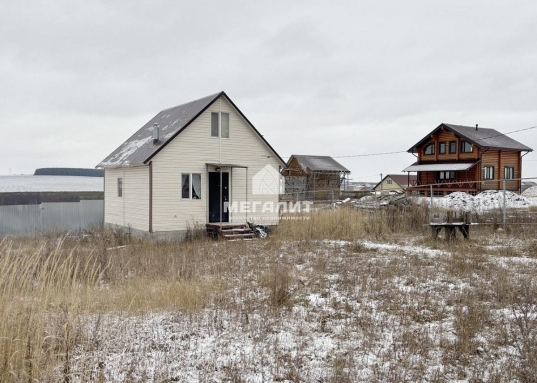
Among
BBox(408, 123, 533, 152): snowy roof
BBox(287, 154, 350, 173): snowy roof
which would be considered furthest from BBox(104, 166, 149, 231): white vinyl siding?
BBox(287, 154, 350, 173): snowy roof

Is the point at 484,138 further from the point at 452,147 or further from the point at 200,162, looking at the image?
the point at 200,162

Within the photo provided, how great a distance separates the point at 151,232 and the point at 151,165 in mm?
2529

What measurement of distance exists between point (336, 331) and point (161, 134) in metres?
13.6

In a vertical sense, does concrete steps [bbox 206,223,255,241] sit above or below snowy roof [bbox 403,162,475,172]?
below

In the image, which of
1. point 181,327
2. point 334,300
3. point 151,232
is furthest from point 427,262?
point 151,232

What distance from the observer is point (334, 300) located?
7.52 meters

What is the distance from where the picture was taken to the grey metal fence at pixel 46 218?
1927cm

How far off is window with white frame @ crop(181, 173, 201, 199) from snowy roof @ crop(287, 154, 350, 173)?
3360 cm

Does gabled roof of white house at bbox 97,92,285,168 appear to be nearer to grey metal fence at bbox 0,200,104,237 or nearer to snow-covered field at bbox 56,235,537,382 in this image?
grey metal fence at bbox 0,200,104,237

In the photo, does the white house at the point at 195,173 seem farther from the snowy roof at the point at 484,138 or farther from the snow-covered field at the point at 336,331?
the snowy roof at the point at 484,138

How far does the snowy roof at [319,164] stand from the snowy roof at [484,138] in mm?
11926

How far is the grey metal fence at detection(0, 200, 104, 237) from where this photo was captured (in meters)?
19.3

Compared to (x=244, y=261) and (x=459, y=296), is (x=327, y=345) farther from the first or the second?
(x=244, y=261)

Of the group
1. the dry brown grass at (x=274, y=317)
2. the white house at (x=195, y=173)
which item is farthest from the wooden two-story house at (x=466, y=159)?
the dry brown grass at (x=274, y=317)
